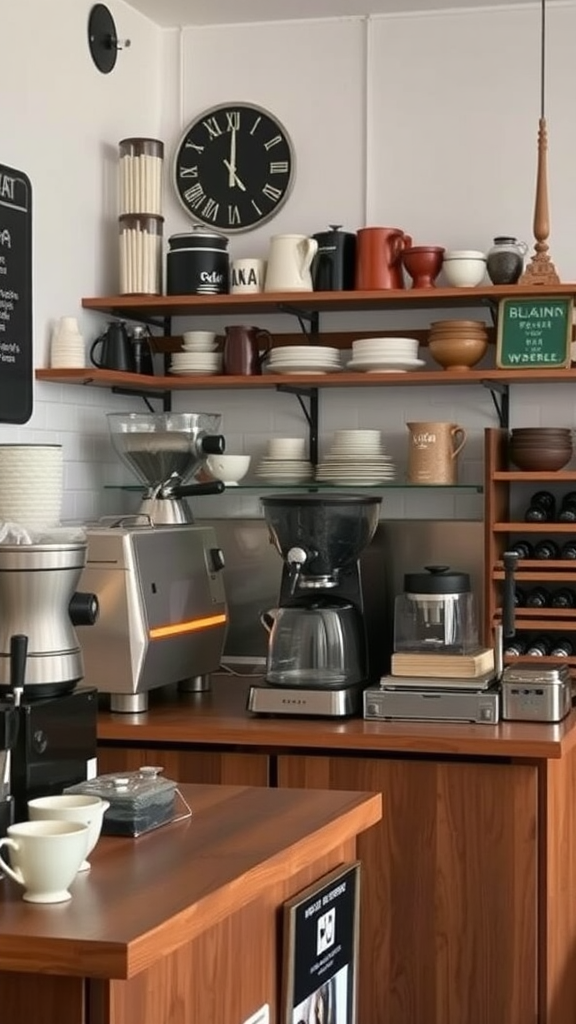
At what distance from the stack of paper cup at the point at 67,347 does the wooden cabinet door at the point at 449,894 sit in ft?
4.65

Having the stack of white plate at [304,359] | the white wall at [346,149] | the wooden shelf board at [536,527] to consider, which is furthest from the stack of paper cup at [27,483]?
the wooden shelf board at [536,527]

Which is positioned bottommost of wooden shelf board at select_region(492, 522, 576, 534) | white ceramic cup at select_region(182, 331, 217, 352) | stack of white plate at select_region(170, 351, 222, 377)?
wooden shelf board at select_region(492, 522, 576, 534)

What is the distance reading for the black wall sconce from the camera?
4609 mm

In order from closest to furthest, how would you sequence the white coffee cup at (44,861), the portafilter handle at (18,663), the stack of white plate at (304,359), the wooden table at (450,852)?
the white coffee cup at (44,861), the portafilter handle at (18,663), the wooden table at (450,852), the stack of white plate at (304,359)

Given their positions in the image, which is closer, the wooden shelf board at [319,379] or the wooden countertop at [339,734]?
the wooden countertop at [339,734]

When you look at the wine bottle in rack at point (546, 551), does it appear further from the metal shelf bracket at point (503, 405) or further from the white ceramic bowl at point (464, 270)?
the white ceramic bowl at point (464, 270)

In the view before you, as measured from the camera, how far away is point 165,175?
16.4 ft

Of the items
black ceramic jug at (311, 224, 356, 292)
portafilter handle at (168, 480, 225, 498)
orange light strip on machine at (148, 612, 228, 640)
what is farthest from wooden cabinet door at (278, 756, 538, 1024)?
black ceramic jug at (311, 224, 356, 292)

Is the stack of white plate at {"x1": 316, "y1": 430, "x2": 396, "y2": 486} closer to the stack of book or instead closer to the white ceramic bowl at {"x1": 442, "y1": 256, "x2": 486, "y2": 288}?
the white ceramic bowl at {"x1": 442, "y1": 256, "x2": 486, "y2": 288}

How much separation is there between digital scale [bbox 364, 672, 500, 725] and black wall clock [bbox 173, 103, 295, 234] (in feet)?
5.61

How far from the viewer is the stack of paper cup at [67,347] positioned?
4375 millimetres

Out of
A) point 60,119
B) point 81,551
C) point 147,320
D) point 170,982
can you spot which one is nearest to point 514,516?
point 147,320

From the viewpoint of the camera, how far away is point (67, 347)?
172 inches

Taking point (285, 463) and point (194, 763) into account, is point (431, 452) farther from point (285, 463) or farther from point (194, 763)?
point (194, 763)
